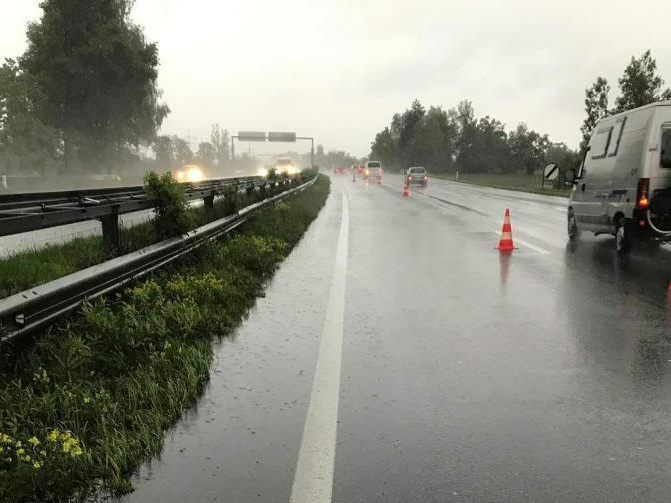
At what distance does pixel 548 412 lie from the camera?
352cm

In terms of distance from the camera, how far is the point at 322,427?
3.33 meters

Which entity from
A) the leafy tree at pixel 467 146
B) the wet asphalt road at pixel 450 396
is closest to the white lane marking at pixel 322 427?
the wet asphalt road at pixel 450 396

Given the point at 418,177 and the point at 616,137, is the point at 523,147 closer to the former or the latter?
the point at 418,177

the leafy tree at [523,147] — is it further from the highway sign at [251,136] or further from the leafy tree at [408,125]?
the highway sign at [251,136]

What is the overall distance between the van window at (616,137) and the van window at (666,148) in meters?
1.15

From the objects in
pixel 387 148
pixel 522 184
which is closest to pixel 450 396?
pixel 522 184

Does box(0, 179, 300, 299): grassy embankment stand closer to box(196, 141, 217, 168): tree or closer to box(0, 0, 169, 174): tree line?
box(0, 0, 169, 174): tree line

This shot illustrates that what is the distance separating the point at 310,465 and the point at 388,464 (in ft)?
1.25

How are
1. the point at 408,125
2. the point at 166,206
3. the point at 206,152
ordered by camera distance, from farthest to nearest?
the point at 206,152, the point at 408,125, the point at 166,206

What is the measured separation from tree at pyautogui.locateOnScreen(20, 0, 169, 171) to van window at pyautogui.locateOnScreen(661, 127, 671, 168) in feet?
156

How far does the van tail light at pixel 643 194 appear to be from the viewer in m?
9.01

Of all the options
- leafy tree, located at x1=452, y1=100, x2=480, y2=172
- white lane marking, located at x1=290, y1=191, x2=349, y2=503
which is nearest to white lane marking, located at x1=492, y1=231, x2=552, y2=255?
white lane marking, located at x1=290, y1=191, x2=349, y2=503

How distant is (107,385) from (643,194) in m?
8.28

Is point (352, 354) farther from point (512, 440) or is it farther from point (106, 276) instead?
point (106, 276)
